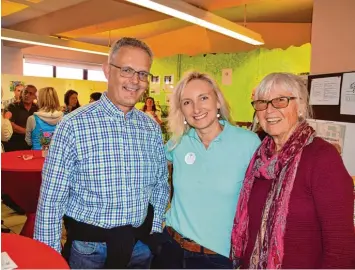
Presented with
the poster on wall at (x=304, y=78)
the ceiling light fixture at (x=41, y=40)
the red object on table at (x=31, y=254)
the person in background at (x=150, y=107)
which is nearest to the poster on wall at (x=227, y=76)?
the person in background at (x=150, y=107)

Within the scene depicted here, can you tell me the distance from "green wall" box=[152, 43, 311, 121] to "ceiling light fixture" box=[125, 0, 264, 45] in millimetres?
856

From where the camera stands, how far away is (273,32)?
728 cm

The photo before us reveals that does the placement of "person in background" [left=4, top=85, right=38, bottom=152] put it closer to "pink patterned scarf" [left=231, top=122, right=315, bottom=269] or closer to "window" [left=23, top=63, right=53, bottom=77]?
"pink patterned scarf" [left=231, top=122, right=315, bottom=269]

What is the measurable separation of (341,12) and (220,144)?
2.41 m

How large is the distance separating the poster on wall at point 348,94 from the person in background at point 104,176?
6.27 ft

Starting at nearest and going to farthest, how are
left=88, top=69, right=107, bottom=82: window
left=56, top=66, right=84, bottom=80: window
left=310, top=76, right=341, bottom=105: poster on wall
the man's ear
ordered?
the man's ear
left=310, top=76, right=341, bottom=105: poster on wall
left=56, top=66, right=84, bottom=80: window
left=88, top=69, right=107, bottom=82: window

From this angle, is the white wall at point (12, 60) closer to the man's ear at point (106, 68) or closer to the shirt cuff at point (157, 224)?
the man's ear at point (106, 68)

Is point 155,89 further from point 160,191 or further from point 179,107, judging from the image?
point 160,191

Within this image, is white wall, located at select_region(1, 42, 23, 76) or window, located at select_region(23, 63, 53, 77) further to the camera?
window, located at select_region(23, 63, 53, 77)

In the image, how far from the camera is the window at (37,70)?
9.89 m

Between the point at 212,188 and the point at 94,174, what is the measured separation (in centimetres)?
58

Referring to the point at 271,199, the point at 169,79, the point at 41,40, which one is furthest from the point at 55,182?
the point at 169,79

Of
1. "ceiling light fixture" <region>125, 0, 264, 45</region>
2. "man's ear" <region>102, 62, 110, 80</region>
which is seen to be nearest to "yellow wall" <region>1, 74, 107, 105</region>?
"ceiling light fixture" <region>125, 0, 264, 45</region>

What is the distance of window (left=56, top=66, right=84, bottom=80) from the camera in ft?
35.3
